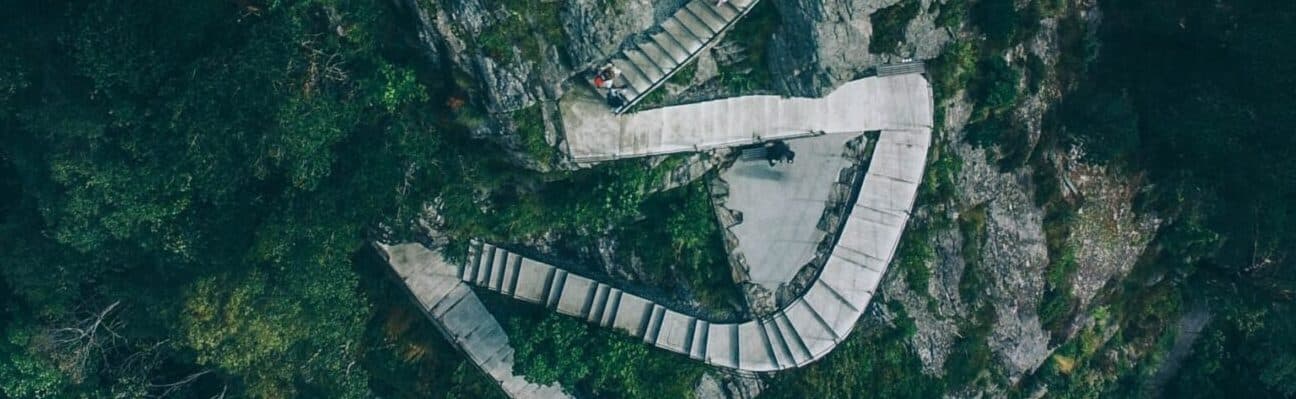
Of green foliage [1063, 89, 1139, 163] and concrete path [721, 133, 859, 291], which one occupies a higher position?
green foliage [1063, 89, 1139, 163]

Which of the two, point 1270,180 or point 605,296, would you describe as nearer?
point 1270,180

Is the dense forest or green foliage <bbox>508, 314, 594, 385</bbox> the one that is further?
green foliage <bbox>508, 314, 594, 385</bbox>

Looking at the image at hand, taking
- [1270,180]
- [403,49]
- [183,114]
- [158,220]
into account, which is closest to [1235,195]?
[1270,180]

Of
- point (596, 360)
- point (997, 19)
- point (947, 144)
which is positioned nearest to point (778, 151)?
point (947, 144)

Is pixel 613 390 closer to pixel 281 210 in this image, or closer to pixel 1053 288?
pixel 281 210

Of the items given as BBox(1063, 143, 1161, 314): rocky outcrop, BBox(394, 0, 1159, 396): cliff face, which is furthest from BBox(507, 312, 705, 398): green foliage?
BBox(1063, 143, 1161, 314): rocky outcrop

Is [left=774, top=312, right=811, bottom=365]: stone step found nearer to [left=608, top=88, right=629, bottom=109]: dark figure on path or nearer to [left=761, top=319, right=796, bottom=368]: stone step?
[left=761, top=319, right=796, bottom=368]: stone step

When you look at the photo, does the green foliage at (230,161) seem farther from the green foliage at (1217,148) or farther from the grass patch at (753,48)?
the green foliage at (1217,148)
